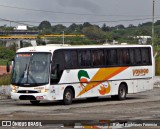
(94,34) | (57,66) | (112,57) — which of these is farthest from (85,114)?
(94,34)

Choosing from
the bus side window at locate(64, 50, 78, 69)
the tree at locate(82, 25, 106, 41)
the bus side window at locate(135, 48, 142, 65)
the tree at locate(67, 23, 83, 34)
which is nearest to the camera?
the bus side window at locate(64, 50, 78, 69)

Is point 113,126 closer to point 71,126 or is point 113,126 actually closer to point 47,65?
point 71,126

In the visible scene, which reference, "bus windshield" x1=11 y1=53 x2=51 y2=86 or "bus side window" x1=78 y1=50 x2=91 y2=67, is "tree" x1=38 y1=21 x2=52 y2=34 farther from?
"bus windshield" x1=11 y1=53 x2=51 y2=86

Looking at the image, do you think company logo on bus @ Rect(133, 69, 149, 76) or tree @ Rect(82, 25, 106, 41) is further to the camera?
tree @ Rect(82, 25, 106, 41)

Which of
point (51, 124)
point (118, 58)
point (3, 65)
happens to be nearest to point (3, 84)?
point (118, 58)

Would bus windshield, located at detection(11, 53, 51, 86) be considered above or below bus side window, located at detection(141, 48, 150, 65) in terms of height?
below

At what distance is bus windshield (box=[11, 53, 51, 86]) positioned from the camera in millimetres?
29781

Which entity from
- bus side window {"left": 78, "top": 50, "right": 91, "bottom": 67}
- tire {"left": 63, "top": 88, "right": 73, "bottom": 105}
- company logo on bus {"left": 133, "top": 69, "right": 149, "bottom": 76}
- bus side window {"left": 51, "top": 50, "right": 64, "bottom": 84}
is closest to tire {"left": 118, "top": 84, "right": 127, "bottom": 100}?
company logo on bus {"left": 133, "top": 69, "right": 149, "bottom": 76}

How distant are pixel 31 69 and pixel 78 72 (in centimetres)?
265

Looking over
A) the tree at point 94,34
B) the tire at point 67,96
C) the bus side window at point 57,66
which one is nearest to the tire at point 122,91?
the tire at point 67,96

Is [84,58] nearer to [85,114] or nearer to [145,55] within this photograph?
[145,55]

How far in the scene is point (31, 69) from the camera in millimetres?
30031

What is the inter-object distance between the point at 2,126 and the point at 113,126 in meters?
3.36

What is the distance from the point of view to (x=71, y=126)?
62.0 feet
